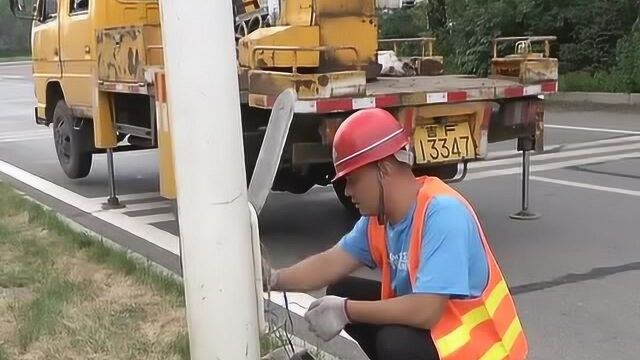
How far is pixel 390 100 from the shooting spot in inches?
261

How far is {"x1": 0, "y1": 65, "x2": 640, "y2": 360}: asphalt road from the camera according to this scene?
5449 mm

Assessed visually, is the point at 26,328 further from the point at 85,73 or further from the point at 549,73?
the point at 85,73

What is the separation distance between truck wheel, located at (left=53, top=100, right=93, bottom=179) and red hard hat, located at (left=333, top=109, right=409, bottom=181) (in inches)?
310

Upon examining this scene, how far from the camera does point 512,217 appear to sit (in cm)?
817

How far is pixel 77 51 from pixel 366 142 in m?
7.42

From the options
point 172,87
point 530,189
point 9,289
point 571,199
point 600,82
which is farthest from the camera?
point 600,82

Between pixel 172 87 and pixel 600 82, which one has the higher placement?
pixel 172 87

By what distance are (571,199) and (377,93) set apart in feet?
10.1

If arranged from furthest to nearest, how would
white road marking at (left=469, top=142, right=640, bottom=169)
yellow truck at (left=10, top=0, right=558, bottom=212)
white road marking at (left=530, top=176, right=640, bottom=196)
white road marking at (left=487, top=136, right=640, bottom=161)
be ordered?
white road marking at (left=487, top=136, right=640, bottom=161) < white road marking at (left=469, top=142, right=640, bottom=169) < white road marking at (left=530, top=176, right=640, bottom=196) < yellow truck at (left=10, top=0, right=558, bottom=212)

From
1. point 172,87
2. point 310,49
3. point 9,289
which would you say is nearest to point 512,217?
point 310,49

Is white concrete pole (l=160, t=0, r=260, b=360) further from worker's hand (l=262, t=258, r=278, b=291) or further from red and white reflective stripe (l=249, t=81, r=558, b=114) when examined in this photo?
red and white reflective stripe (l=249, t=81, r=558, b=114)

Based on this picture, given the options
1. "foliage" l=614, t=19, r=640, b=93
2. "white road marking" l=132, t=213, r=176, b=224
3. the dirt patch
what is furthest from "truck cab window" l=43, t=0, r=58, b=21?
"foliage" l=614, t=19, r=640, b=93

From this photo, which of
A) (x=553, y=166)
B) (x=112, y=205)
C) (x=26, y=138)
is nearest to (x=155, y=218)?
(x=112, y=205)

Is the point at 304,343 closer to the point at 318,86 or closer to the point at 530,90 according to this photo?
the point at 318,86
